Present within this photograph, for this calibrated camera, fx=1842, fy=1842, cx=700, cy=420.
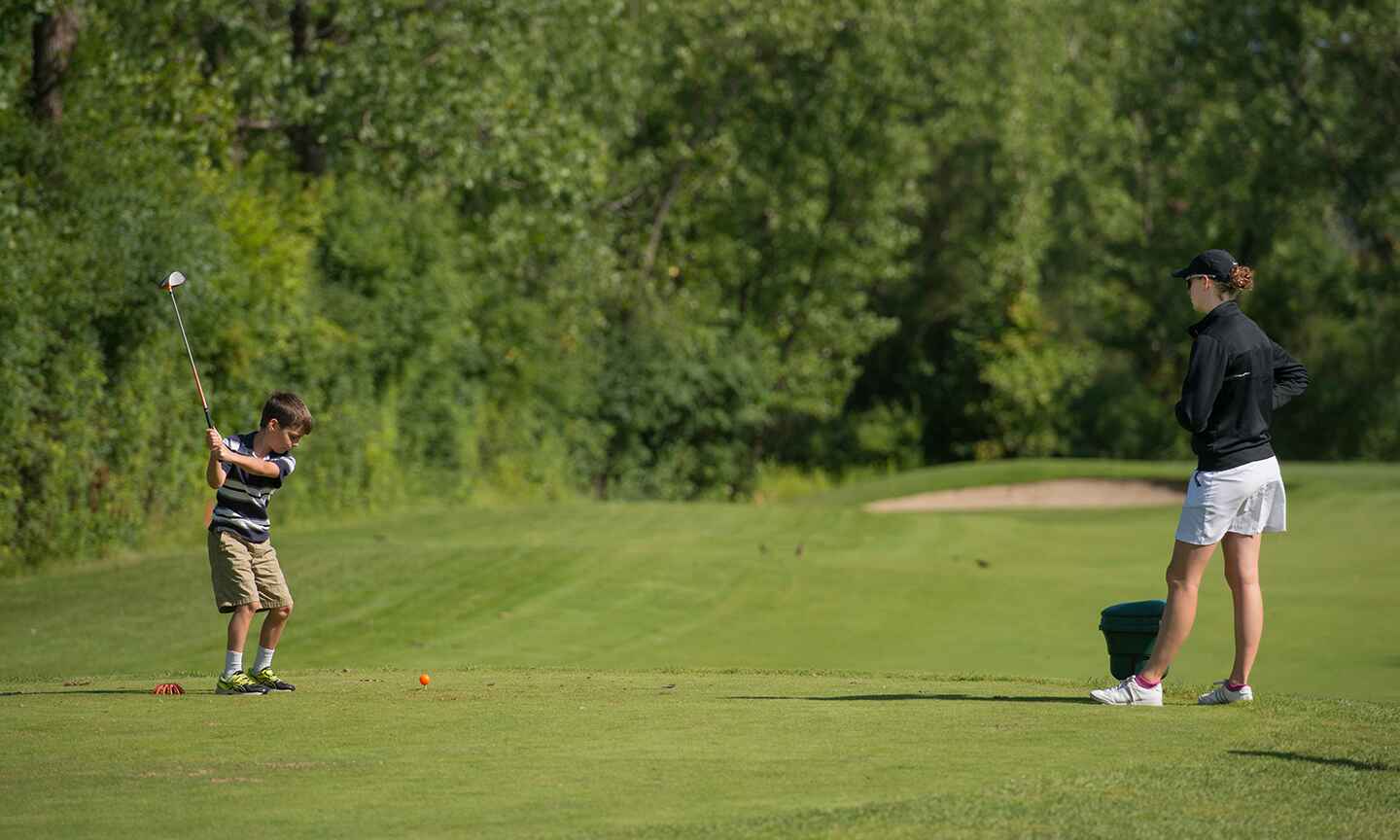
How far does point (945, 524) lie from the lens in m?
22.4

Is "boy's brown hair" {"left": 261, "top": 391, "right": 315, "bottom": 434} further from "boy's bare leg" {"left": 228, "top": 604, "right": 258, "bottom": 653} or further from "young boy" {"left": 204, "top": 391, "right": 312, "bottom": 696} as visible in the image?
"boy's bare leg" {"left": 228, "top": 604, "right": 258, "bottom": 653}

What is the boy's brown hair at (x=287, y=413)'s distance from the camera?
9.34m

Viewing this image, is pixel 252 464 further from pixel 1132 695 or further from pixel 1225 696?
pixel 1225 696

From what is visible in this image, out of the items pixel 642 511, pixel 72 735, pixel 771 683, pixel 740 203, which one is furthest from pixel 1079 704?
pixel 740 203

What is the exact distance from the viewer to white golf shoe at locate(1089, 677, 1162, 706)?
8688 mm

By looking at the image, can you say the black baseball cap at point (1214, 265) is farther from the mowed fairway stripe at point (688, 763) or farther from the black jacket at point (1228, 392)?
the mowed fairway stripe at point (688, 763)

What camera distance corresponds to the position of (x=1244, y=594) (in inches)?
344

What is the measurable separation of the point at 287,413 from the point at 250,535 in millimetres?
702

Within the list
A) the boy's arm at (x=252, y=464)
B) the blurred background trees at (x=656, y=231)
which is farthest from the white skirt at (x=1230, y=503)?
the blurred background trees at (x=656, y=231)

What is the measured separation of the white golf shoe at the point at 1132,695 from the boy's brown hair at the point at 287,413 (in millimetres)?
4147

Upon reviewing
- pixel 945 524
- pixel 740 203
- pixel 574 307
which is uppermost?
pixel 740 203

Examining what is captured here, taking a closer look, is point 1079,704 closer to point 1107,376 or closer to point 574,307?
point 574,307

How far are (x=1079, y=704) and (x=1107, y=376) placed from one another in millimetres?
36484

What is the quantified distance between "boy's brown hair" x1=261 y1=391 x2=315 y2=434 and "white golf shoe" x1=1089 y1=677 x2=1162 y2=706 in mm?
4147
